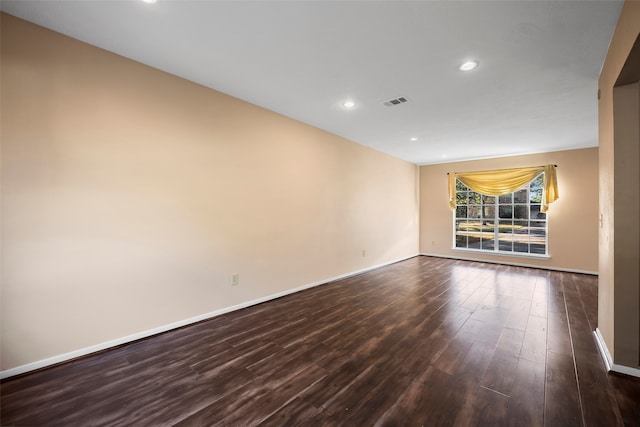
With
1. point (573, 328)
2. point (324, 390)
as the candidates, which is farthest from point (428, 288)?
point (324, 390)

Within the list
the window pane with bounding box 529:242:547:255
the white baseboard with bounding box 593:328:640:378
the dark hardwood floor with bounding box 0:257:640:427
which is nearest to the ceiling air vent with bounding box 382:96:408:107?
the dark hardwood floor with bounding box 0:257:640:427

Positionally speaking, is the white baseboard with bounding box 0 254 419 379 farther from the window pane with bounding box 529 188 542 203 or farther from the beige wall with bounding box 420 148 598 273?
the window pane with bounding box 529 188 542 203

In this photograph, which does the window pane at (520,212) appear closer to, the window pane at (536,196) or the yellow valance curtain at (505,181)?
the window pane at (536,196)

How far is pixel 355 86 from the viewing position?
9.25 ft

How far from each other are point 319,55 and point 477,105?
217 centimetres

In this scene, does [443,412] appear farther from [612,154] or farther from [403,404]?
[612,154]

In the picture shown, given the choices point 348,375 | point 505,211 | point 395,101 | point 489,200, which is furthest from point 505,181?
point 348,375

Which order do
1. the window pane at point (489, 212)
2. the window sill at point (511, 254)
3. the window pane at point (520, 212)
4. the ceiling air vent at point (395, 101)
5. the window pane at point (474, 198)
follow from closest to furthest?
the ceiling air vent at point (395, 101) < the window sill at point (511, 254) < the window pane at point (520, 212) < the window pane at point (489, 212) < the window pane at point (474, 198)

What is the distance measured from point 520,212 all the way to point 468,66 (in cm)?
485

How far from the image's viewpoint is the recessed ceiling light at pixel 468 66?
2.34m

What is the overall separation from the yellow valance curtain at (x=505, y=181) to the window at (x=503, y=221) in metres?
0.17

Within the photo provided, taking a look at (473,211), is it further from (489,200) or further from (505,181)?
(505,181)

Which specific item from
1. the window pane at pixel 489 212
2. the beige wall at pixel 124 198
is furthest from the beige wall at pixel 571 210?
the beige wall at pixel 124 198

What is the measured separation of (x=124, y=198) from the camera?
7.63 ft
